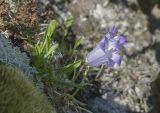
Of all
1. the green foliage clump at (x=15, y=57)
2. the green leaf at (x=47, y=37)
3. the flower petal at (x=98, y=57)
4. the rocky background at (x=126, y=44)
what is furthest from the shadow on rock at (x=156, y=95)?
the green foliage clump at (x=15, y=57)

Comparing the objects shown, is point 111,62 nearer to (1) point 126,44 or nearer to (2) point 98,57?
(2) point 98,57

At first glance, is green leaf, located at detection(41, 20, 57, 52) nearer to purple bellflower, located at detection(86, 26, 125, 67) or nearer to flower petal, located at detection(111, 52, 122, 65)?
purple bellflower, located at detection(86, 26, 125, 67)

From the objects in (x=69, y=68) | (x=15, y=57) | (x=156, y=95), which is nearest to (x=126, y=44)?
(x=156, y=95)

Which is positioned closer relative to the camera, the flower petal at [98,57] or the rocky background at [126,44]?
the flower petal at [98,57]

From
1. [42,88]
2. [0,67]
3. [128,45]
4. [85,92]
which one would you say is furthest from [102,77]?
[0,67]

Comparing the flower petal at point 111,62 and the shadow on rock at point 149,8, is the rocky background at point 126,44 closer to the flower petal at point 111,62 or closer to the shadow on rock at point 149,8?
the shadow on rock at point 149,8

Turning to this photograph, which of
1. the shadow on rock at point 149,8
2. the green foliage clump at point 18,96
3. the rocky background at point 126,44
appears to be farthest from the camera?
the shadow on rock at point 149,8
